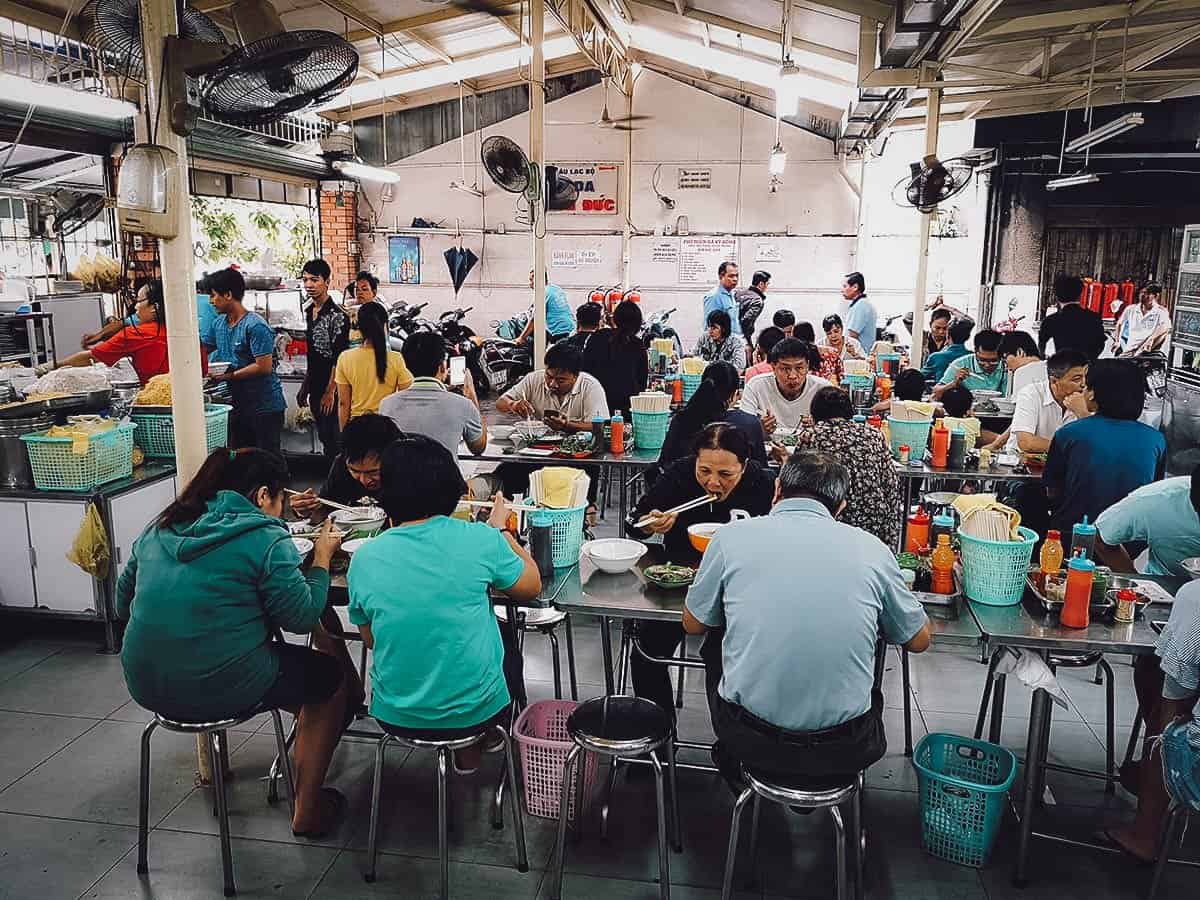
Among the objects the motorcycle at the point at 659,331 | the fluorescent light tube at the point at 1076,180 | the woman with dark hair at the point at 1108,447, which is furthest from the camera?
the motorcycle at the point at 659,331

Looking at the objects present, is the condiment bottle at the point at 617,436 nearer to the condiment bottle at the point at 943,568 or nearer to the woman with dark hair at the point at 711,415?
the woman with dark hair at the point at 711,415

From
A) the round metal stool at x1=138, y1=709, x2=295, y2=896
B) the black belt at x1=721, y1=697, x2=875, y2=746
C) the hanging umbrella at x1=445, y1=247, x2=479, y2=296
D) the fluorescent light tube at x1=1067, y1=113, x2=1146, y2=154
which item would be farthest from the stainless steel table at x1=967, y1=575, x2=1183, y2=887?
the hanging umbrella at x1=445, y1=247, x2=479, y2=296

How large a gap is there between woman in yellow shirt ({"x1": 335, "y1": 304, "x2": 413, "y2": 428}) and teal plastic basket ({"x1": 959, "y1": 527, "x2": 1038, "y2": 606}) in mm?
3249

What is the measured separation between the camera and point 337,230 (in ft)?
43.4

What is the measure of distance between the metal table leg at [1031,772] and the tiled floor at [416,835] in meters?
0.07

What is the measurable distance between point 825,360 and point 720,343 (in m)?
0.90

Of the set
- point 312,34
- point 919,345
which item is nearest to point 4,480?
point 312,34

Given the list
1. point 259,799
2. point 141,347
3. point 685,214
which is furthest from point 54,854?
point 685,214

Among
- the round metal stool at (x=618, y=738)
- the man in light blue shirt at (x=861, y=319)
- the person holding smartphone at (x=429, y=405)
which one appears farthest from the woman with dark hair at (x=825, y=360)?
the round metal stool at (x=618, y=738)

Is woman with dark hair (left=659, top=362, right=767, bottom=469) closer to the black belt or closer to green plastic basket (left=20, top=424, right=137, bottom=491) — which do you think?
the black belt

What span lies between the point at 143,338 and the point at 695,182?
8668mm

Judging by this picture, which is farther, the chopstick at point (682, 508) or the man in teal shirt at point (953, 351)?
the man in teal shirt at point (953, 351)

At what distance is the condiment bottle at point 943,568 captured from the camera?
287 cm

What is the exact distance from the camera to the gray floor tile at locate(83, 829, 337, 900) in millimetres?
2721
